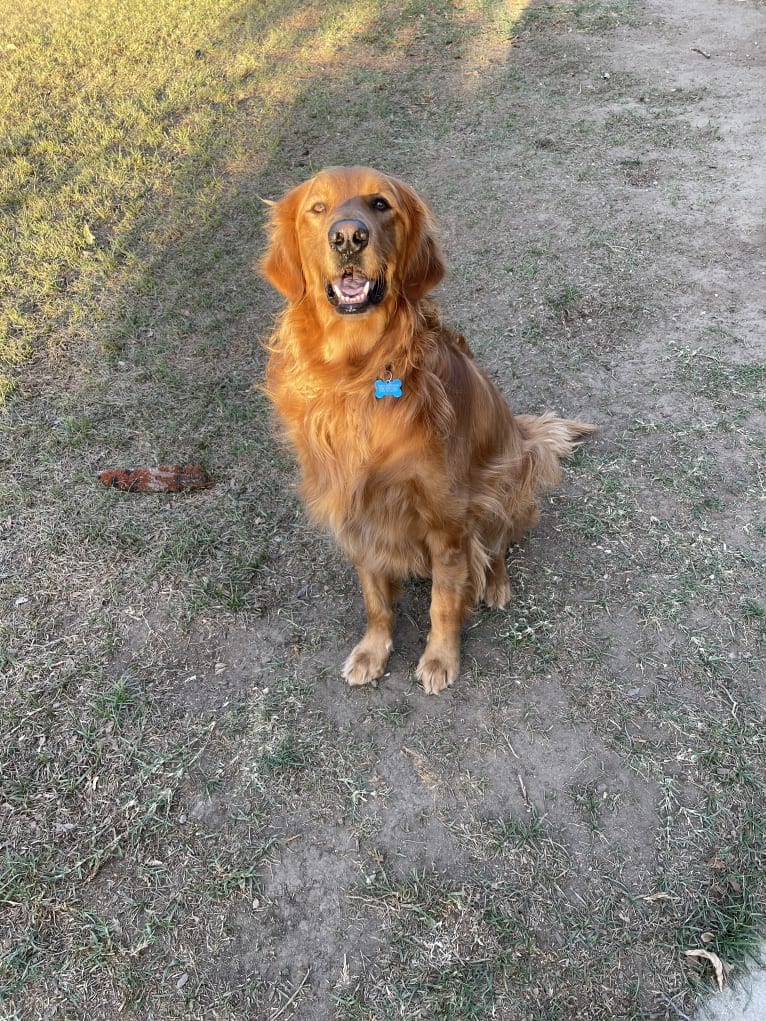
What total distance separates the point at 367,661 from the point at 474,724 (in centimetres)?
47

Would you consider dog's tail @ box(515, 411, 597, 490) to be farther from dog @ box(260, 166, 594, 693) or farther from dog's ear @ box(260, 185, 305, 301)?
dog's ear @ box(260, 185, 305, 301)

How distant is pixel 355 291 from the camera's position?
203cm

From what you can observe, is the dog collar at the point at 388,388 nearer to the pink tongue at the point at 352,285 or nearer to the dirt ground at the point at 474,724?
the pink tongue at the point at 352,285

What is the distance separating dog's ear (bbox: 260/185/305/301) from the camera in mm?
2172

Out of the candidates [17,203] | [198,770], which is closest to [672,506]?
[198,770]

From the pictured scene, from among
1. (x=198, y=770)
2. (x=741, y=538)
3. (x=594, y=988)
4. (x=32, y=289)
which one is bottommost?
(x=741, y=538)

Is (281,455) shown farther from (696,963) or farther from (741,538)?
(696,963)

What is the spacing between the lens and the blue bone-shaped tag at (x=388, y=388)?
6.86ft

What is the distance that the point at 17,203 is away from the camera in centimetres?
565

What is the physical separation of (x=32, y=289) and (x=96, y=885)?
161 inches

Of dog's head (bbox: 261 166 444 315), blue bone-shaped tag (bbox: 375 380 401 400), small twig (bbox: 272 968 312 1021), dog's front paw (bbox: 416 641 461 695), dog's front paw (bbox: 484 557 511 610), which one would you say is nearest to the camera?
small twig (bbox: 272 968 312 1021)

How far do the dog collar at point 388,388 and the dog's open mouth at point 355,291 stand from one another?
23cm

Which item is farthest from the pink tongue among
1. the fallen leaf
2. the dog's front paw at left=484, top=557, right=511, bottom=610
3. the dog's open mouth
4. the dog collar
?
the fallen leaf

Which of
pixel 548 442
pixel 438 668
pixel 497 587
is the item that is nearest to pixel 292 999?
pixel 438 668
